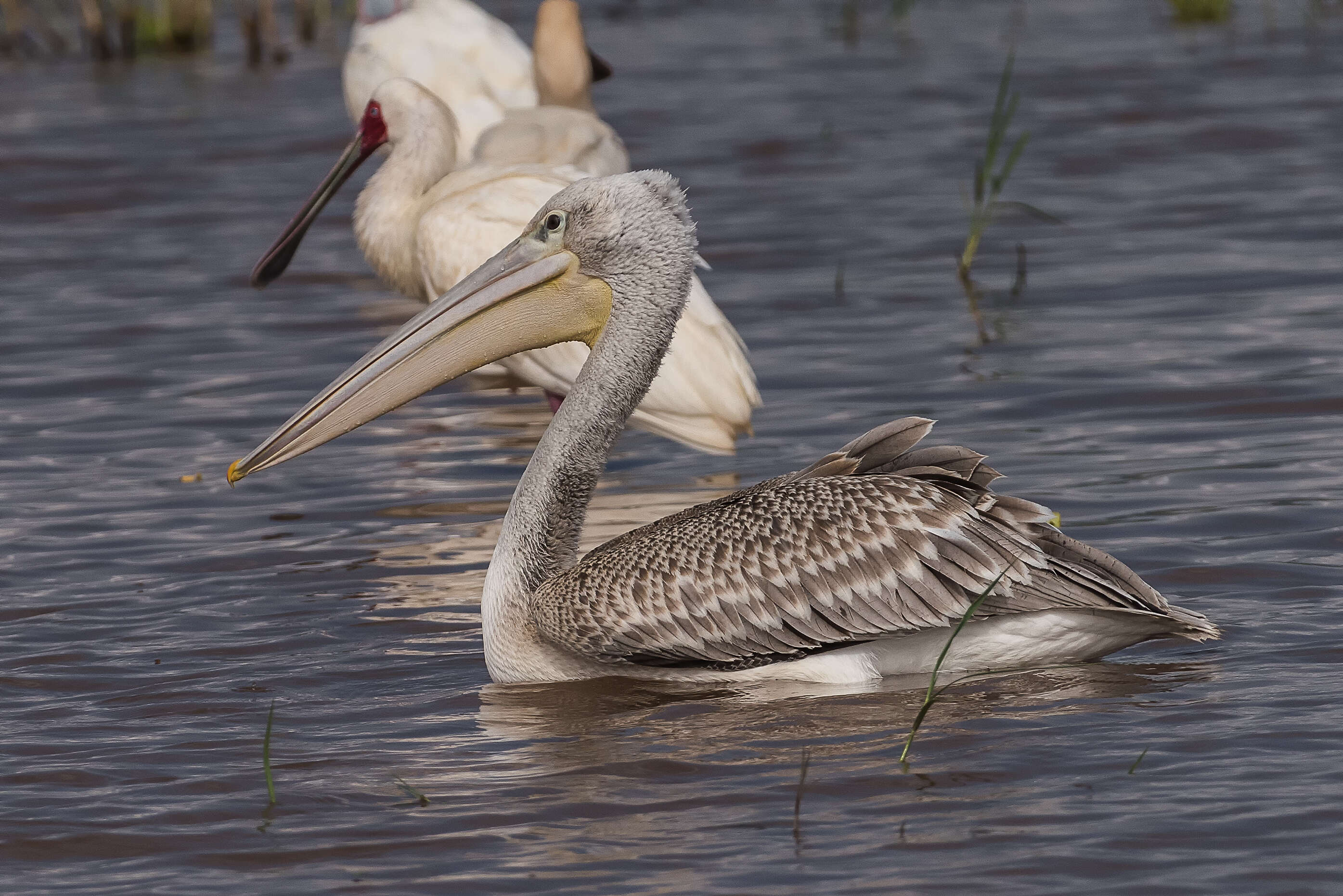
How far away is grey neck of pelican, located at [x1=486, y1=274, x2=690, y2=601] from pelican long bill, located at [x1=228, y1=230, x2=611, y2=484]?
11 cm

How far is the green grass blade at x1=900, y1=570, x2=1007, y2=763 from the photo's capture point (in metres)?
4.32

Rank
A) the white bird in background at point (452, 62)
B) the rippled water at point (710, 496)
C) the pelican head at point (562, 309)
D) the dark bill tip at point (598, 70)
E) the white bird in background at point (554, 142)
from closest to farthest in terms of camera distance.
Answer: the rippled water at point (710, 496), the pelican head at point (562, 309), the white bird in background at point (554, 142), the white bird in background at point (452, 62), the dark bill tip at point (598, 70)

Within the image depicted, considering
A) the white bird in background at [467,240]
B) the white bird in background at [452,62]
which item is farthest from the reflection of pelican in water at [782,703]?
the white bird in background at [452,62]

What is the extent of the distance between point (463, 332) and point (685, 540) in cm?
83

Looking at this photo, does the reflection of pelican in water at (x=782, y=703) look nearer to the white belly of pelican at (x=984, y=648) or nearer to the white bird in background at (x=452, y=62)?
the white belly of pelican at (x=984, y=648)

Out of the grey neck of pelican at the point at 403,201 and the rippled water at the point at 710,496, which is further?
the grey neck of pelican at the point at 403,201

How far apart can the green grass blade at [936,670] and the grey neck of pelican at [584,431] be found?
3.20ft

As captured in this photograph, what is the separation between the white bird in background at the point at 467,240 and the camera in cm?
714

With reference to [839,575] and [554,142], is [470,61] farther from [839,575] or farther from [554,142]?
[839,575]

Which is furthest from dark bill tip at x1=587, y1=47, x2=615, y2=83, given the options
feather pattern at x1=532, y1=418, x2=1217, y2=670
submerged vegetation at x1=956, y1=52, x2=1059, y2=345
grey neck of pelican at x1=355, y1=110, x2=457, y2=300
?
feather pattern at x1=532, y1=418, x2=1217, y2=670

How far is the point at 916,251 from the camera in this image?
34.4 ft

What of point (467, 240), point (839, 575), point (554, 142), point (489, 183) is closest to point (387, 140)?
point (554, 142)

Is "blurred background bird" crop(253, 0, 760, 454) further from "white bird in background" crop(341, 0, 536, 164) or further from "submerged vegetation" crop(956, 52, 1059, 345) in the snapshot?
"submerged vegetation" crop(956, 52, 1059, 345)

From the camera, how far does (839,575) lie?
16.1 ft
